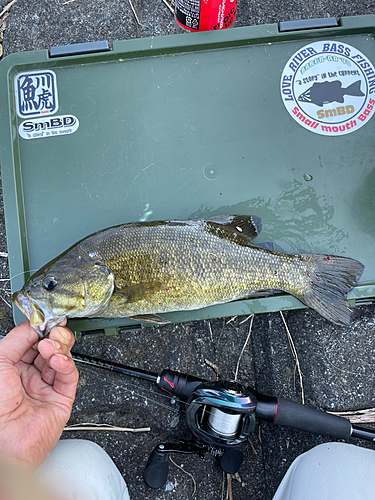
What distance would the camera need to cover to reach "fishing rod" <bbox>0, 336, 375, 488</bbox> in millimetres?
1941

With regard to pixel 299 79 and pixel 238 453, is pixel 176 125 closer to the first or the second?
pixel 299 79

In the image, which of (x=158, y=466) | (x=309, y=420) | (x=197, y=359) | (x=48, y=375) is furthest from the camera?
(x=197, y=359)

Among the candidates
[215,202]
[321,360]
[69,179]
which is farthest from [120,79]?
[321,360]

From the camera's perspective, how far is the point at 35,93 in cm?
217

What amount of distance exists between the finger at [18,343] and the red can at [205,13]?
190 cm

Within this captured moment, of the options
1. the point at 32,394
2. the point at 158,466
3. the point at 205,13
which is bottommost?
the point at 158,466

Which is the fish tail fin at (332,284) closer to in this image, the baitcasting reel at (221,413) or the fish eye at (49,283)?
the baitcasting reel at (221,413)

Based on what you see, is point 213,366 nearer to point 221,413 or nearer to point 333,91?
point 221,413

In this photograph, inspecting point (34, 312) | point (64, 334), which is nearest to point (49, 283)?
point (34, 312)

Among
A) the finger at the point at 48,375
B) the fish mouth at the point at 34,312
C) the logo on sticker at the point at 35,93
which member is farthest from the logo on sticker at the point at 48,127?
the finger at the point at 48,375

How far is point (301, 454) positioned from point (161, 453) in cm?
90

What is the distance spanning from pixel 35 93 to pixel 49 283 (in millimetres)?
1186

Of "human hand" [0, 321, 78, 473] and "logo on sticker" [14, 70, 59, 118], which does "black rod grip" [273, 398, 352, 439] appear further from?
"logo on sticker" [14, 70, 59, 118]

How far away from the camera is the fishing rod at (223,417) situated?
1941 mm
